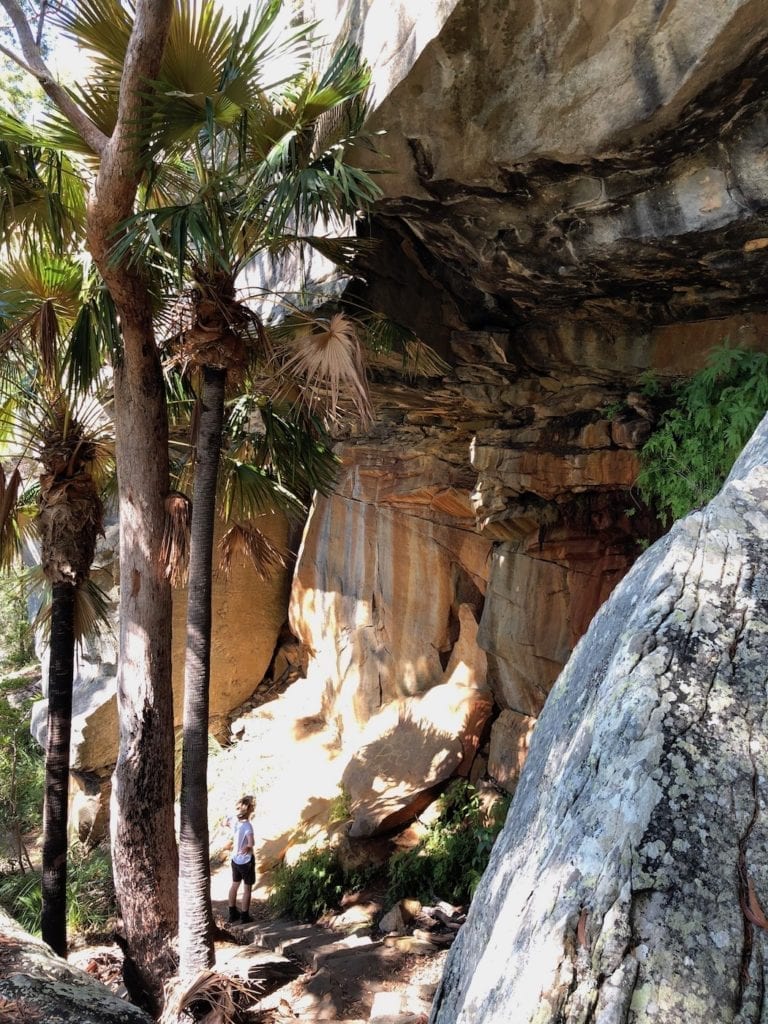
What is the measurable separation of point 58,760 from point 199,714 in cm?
184

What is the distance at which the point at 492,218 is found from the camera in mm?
5031

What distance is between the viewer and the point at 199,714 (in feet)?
18.2

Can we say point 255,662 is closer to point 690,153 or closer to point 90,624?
point 90,624

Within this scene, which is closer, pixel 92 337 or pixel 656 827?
pixel 656 827

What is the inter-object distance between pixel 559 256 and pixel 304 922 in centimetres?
687

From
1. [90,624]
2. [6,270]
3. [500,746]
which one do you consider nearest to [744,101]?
[6,270]

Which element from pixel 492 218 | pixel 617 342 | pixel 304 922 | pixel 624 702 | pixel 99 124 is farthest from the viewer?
pixel 304 922

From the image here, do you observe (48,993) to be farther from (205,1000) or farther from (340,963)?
(340,963)

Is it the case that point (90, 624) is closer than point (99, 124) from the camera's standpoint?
No

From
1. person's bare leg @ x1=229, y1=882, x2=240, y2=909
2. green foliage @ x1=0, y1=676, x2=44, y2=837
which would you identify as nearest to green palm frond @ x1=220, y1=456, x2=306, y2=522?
person's bare leg @ x1=229, y1=882, x2=240, y2=909

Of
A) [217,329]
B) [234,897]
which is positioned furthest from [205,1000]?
[217,329]

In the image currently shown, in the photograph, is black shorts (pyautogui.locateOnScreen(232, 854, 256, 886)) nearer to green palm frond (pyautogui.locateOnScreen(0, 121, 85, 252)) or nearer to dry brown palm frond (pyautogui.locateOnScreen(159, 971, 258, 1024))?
dry brown palm frond (pyautogui.locateOnScreen(159, 971, 258, 1024))

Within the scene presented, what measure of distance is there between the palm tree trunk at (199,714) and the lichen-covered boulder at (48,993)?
41.9 inches

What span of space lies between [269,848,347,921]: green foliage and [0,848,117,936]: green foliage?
1909 millimetres
